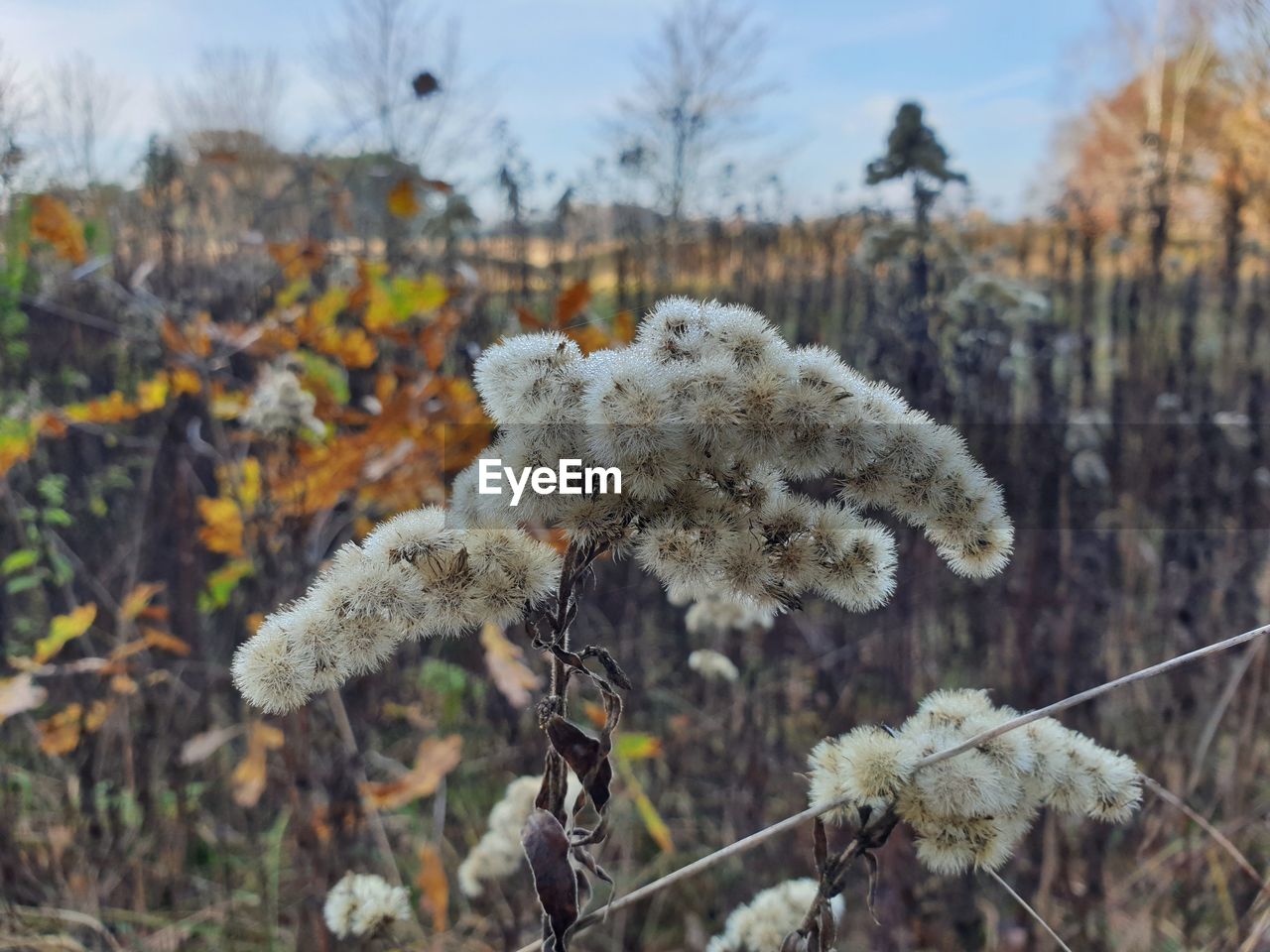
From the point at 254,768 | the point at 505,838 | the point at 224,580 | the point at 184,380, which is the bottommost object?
the point at 254,768

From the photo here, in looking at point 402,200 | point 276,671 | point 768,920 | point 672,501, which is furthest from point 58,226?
point 768,920

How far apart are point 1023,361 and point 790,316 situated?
146cm

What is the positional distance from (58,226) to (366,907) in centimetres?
198

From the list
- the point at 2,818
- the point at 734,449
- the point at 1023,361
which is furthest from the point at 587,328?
the point at 1023,361

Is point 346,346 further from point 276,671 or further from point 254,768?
point 276,671

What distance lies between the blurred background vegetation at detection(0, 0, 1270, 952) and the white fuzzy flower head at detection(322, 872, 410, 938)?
559 millimetres

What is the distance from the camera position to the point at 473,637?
3092 millimetres

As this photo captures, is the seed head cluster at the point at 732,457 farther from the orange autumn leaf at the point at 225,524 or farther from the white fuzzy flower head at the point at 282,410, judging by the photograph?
the orange autumn leaf at the point at 225,524

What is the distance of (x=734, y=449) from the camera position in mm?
781

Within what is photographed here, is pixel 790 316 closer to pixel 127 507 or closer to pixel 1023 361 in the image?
pixel 1023 361

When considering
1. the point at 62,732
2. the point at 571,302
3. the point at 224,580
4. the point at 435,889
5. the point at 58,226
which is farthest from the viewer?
the point at 224,580

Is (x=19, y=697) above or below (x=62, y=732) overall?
above

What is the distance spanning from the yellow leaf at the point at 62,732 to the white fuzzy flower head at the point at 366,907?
137 centimetres

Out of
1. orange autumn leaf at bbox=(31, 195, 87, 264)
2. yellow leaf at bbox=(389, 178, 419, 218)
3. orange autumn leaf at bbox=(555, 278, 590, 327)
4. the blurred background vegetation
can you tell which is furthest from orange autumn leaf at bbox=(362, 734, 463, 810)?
orange autumn leaf at bbox=(31, 195, 87, 264)
